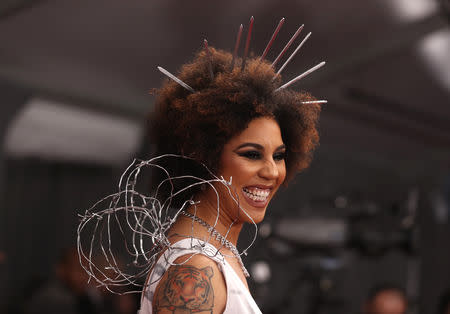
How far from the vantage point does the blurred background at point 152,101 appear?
392 centimetres

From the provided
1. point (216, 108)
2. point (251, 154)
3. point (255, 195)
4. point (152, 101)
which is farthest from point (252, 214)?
point (152, 101)

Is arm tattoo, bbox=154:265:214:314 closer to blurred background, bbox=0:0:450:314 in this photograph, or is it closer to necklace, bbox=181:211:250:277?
necklace, bbox=181:211:250:277

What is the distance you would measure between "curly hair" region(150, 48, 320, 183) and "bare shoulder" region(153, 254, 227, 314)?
28cm

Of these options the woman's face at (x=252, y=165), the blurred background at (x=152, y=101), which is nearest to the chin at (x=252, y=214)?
the woman's face at (x=252, y=165)

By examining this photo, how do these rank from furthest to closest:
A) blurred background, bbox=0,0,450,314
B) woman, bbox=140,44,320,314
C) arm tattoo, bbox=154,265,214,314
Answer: blurred background, bbox=0,0,450,314 < woman, bbox=140,44,320,314 < arm tattoo, bbox=154,265,214,314

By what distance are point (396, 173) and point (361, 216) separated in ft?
7.48

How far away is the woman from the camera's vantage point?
A: 1389 mm

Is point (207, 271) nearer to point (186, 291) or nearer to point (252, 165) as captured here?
point (186, 291)

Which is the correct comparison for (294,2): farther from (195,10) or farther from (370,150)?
(370,150)

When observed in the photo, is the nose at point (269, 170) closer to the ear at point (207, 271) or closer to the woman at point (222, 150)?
the woman at point (222, 150)

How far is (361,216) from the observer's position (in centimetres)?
471

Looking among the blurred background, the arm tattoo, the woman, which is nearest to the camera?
the arm tattoo

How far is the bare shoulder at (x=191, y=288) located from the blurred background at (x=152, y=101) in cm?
237

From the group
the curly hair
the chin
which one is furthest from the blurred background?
the chin
